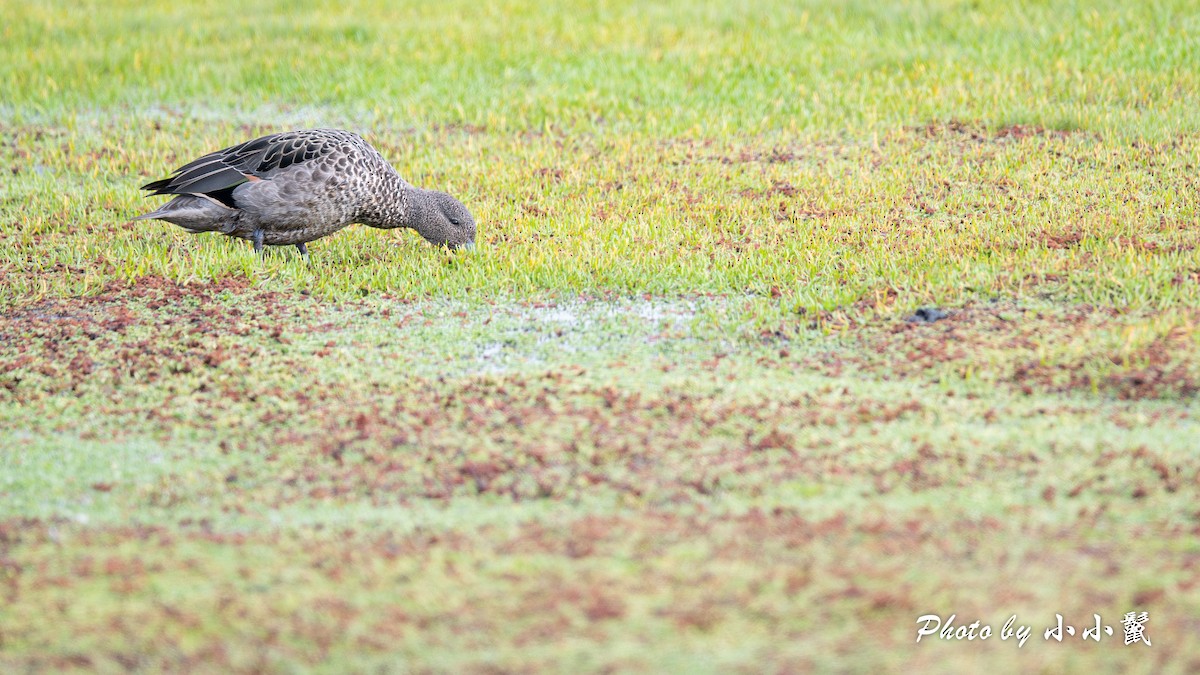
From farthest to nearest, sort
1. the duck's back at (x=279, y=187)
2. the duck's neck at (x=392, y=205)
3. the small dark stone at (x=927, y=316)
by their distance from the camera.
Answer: the duck's neck at (x=392, y=205), the duck's back at (x=279, y=187), the small dark stone at (x=927, y=316)

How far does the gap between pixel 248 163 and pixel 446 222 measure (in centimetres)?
133

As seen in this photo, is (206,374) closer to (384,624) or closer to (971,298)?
(384,624)

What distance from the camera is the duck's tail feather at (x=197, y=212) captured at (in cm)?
763

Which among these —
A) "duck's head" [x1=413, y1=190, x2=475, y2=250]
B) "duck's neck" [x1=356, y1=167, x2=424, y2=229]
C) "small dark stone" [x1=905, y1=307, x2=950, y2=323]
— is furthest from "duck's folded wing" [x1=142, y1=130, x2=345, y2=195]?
"small dark stone" [x1=905, y1=307, x2=950, y2=323]

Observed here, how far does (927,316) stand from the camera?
6.39 metres

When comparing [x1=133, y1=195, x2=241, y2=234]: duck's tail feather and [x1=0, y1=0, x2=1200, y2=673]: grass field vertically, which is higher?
[x1=133, y1=195, x2=241, y2=234]: duck's tail feather

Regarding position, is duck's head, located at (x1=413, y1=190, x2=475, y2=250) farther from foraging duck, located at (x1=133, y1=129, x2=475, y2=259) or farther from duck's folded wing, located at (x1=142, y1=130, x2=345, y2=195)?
A: duck's folded wing, located at (x1=142, y1=130, x2=345, y2=195)

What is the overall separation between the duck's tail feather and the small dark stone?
4.29 m

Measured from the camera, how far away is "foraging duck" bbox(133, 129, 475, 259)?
25.0 feet

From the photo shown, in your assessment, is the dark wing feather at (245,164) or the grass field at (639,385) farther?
the dark wing feather at (245,164)

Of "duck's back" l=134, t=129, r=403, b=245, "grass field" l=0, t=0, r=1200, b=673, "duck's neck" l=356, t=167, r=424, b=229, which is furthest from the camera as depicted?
"duck's neck" l=356, t=167, r=424, b=229

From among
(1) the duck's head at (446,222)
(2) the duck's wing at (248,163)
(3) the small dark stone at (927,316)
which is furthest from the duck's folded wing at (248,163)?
(3) the small dark stone at (927,316)

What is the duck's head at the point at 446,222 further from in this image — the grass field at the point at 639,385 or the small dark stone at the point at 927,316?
the small dark stone at the point at 927,316

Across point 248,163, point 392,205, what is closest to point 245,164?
point 248,163
